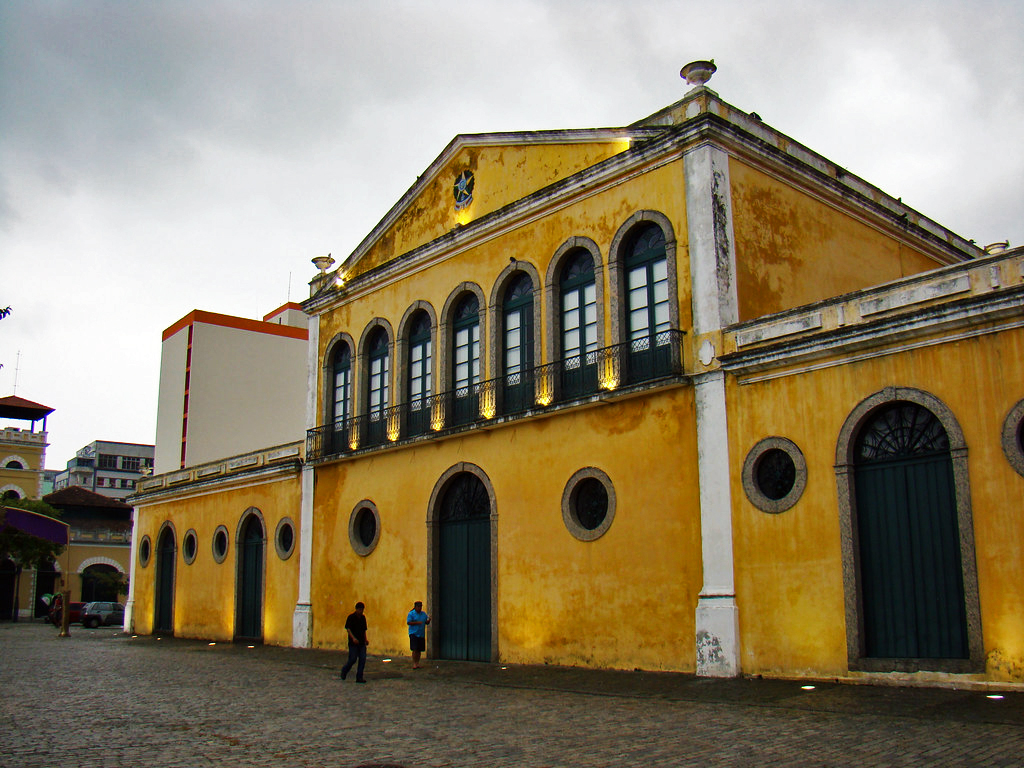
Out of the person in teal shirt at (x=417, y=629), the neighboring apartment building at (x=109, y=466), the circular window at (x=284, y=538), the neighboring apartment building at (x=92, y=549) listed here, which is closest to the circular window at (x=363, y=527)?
the circular window at (x=284, y=538)

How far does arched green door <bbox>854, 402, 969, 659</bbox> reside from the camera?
1173cm

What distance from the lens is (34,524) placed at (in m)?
13.6

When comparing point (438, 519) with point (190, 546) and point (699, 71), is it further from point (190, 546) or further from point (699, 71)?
point (190, 546)

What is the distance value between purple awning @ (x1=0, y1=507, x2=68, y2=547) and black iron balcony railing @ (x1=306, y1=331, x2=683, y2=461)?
286 inches

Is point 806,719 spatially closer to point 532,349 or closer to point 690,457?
point 690,457

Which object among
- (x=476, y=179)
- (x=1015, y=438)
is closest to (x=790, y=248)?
(x=1015, y=438)

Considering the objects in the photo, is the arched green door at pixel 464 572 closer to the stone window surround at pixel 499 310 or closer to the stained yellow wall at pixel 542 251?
the stone window surround at pixel 499 310

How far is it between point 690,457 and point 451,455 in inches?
230

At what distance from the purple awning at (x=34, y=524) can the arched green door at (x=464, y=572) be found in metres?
7.18

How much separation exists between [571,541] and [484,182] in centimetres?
771

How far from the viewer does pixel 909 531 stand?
1217 cm

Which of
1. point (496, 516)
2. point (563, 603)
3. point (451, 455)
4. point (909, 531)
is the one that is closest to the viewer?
point (909, 531)

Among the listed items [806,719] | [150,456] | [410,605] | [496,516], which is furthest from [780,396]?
[150,456]

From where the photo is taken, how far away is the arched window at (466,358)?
1891cm
